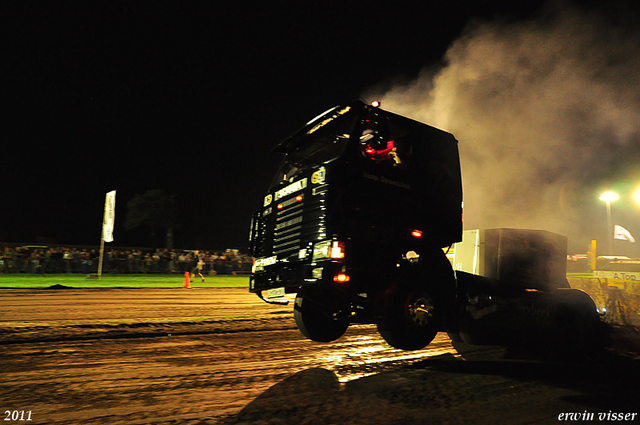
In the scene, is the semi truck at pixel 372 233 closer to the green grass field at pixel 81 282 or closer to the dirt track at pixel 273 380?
the dirt track at pixel 273 380

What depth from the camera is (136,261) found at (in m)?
28.6

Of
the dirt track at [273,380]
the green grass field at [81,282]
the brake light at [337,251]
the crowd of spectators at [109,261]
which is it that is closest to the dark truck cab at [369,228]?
the brake light at [337,251]

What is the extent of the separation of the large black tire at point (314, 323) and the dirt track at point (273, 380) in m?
0.18

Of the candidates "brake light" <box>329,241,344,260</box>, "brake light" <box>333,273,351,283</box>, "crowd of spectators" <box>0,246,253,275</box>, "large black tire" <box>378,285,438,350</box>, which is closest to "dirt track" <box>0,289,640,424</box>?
"large black tire" <box>378,285,438,350</box>

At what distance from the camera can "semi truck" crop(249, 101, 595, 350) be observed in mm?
5711

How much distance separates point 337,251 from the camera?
557cm

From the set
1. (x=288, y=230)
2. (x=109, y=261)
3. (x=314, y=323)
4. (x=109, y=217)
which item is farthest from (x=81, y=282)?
(x=288, y=230)

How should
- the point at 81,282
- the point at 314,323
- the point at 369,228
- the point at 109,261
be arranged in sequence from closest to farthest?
the point at 369,228 → the point at 314,323 → the point at 81,282 → the point at 109,261

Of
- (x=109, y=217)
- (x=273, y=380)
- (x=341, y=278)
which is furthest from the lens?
(x=109, y=217)

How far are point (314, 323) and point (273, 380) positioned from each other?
6.96 feet

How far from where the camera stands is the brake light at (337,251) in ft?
18.2

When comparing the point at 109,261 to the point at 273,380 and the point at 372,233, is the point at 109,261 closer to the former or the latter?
the point at 372,233

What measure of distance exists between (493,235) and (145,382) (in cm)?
→ 583

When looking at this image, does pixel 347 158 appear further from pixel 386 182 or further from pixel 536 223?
pixel 536 223
